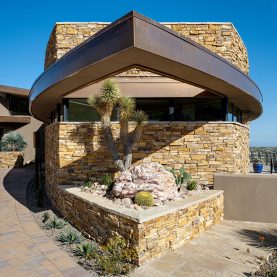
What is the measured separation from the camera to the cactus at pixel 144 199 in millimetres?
7223

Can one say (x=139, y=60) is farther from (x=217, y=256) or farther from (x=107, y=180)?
(x=217, y=256)

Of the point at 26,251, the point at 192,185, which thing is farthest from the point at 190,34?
the point at 26,251

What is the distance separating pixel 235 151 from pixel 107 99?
207 inches

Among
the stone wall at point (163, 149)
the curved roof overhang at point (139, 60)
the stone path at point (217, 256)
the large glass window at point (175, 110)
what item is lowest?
the stone path at point (217, 256)

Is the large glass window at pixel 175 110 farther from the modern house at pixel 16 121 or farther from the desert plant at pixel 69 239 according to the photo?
the modern house at pixel 16 121

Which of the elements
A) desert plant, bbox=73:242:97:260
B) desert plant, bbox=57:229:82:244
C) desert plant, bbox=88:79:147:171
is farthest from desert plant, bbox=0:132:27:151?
desert plant, bbox=73:242:97:260

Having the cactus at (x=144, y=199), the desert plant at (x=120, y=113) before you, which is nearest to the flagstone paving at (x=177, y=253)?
the cactus at (x=144, y=199)

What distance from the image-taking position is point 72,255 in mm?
6383

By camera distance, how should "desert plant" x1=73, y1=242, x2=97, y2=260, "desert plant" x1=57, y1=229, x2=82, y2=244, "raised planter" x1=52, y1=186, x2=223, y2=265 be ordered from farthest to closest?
"desert plant" x1=57, y1=229, x2=82, y2=244 < "desert plant" x1=73, y1=242, x2=97, y2=260 < "raised planter" x1=52, y1=186, x2=223, y2=265

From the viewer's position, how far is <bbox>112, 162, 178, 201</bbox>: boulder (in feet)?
25.6

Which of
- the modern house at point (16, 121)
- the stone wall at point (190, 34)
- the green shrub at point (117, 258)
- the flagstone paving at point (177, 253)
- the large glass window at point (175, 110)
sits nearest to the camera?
the green shrub at point (117, 258)

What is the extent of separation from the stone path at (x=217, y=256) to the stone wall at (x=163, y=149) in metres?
2.51

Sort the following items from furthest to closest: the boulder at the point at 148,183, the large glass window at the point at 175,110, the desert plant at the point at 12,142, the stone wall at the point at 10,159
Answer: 1. the desert plant at the point at 12,142
2. the stone wall at the point at 10,159
3. the large glass window at the point at 175,110
4. the boulder at the point at 148,183

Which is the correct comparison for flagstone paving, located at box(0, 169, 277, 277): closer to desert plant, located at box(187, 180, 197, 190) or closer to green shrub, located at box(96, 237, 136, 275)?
green shrub, located at box(96, 237, 136, 275)
